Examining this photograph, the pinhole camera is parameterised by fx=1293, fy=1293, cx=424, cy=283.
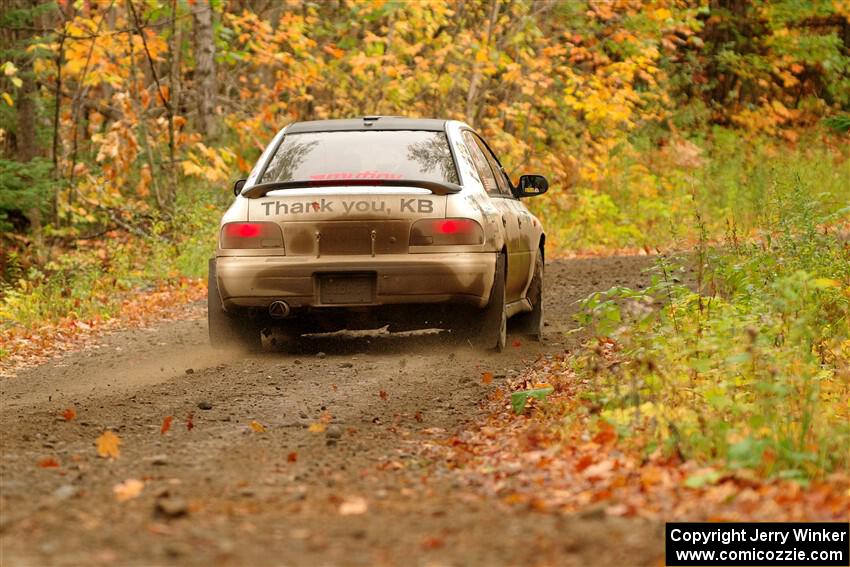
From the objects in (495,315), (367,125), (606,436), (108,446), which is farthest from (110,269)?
(606,436)

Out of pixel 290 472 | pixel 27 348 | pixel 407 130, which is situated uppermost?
pixel 407 130

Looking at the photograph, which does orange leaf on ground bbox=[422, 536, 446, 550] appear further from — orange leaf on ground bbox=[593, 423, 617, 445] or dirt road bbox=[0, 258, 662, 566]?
orange leaf on ground bbox=[593, 423, 617, 445]

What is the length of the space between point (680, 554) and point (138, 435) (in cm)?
341

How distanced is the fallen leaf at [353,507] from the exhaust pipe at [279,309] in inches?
165

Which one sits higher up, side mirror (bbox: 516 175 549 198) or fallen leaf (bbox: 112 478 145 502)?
side mirror (bbox: 516 175 549 198)

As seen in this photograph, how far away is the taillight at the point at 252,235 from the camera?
29.7 ft

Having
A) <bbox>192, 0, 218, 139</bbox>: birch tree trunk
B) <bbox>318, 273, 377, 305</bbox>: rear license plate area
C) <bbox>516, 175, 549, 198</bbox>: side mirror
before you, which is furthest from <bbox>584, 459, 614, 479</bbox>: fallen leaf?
<bbox>192, 0, 218, 139</bbox>: birch tree trunk

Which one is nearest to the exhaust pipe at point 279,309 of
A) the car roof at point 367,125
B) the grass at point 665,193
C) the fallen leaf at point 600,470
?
the car roof at point 367,125

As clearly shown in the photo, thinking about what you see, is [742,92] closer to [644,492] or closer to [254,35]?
[254,35]

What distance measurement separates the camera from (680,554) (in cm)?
412

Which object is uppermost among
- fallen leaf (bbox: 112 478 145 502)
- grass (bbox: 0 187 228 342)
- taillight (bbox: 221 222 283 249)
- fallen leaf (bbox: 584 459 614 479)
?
taillight (bbox: 221 222 283 249)

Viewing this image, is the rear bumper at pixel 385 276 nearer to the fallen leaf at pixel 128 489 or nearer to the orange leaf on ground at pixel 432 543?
the fallen leaf at pixel 128 489

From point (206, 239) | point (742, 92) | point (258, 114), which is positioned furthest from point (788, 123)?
point (206, 239)

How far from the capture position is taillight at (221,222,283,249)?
9.04 meters
